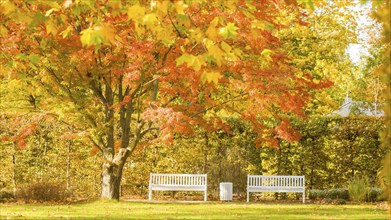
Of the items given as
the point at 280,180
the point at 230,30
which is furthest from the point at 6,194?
the point at 230,30

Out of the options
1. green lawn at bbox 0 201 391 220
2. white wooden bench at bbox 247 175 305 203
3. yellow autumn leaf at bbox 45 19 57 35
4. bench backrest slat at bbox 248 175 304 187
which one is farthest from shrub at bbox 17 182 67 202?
yellow autumn leaf at bbox 45 19 57 35

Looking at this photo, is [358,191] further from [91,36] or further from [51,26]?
[91,36]

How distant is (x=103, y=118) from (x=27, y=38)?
9.99 ft

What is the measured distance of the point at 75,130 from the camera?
1334 cm

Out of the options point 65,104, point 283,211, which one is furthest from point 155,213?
point 65,104

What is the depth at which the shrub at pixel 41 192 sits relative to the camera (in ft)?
41.0

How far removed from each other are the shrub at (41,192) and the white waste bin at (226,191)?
3447 millimetres

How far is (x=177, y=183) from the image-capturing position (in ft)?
46.2

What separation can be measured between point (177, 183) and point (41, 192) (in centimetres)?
315

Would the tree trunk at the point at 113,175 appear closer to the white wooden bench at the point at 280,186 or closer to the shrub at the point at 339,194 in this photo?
the white wooden bench at the point at 280,186

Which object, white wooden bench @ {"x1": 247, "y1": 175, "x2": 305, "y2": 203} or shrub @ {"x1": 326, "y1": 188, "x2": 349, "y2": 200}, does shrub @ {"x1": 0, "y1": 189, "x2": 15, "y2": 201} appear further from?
shrub @ {"x1": 326, "y1": 188, "x2": 349, "y2": 200}

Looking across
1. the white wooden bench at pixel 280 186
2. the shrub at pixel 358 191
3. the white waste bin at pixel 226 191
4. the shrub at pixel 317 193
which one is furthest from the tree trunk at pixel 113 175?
the shrub at pixel 358 191

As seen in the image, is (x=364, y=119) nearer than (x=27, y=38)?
No

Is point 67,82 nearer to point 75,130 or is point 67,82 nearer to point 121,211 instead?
point 75,130
